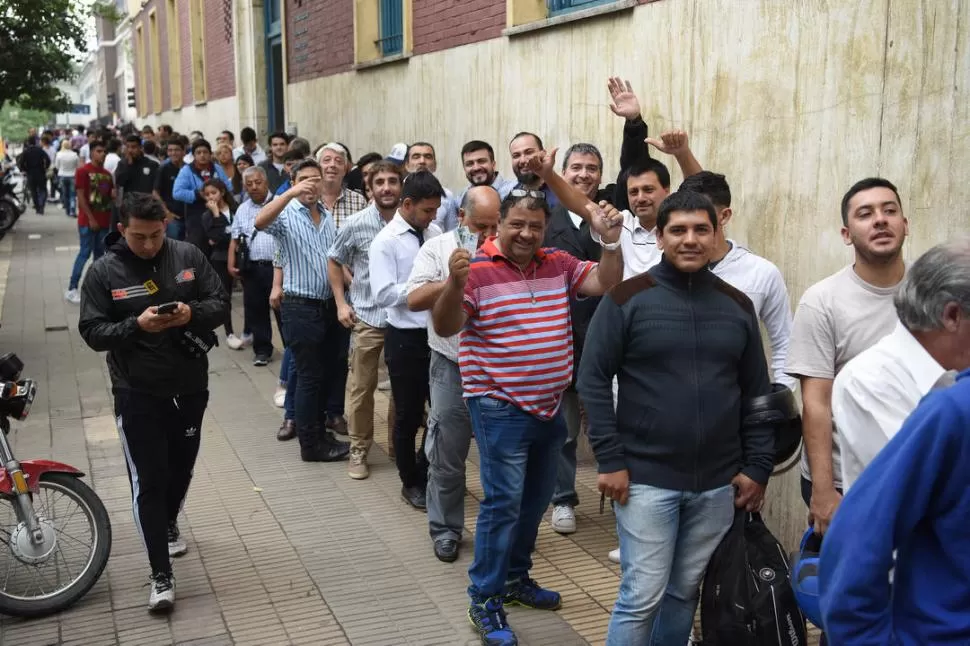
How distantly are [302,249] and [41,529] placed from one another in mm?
2833

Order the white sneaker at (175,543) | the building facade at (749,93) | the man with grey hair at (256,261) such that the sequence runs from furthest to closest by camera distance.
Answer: the man with grey hair at (256,261), the white sneaker at (175,543), the building facade at (749,93)

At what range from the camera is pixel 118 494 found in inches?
262

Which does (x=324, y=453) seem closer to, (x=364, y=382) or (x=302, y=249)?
(x=364, y=382)

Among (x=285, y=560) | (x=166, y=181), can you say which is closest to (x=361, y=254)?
(x=285, y=560)

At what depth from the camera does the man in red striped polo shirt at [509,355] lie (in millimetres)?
4457

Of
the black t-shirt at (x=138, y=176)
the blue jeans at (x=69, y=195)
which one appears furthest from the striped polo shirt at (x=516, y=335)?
the blue jeans at (x=69, y=195)

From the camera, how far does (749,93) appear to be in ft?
18.6

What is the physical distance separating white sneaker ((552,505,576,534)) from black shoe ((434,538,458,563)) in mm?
656

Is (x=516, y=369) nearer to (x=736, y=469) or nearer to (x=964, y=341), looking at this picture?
(x=736, y=469)

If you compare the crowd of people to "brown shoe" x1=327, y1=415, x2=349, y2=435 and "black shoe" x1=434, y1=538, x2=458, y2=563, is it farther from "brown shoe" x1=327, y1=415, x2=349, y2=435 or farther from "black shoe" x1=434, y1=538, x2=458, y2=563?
"brown shoe" x1=327, y1=415, x2=349, y2=435

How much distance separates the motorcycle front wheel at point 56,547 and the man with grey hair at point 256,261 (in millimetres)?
4112

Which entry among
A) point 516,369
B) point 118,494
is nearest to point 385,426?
point 118,494

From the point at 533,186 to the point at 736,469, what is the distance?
116 inches

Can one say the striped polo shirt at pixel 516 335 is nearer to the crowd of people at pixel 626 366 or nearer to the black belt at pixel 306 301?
the crowd of people at pixel 626 366
